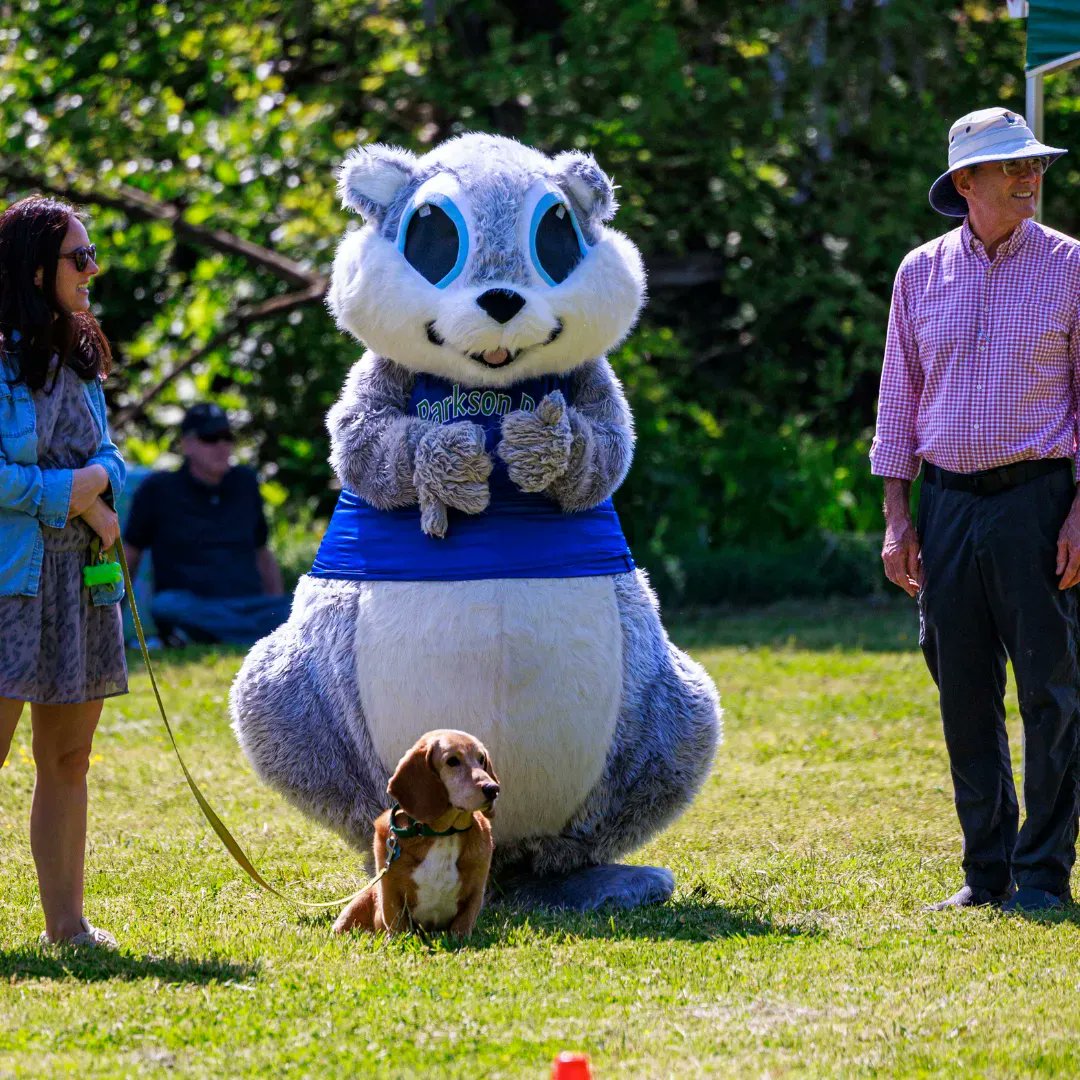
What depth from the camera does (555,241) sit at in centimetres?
508

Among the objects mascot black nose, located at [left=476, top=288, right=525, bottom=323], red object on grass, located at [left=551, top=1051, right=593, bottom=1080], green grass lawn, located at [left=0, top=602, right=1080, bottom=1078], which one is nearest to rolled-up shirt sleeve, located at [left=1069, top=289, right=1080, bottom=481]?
green grass lawn, located at [left=0, top=602, right=1080, bottom=1078]

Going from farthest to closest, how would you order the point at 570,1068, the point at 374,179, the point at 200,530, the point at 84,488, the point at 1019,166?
1. the point at 200,530
2. the point at 374,179
3. the point at 1019,166
4. the point at 84,488
5. the point at 570,1068

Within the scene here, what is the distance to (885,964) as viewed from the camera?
13.5 feet

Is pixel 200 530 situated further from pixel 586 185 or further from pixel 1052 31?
pixel 1052 31

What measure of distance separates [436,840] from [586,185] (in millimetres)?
2044

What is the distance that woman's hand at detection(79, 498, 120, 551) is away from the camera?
4.34m

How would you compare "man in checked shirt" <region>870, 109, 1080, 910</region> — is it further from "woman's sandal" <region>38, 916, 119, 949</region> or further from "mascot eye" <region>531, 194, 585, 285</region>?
"woman's sandal" <region>38, 916, 119, 949</region>

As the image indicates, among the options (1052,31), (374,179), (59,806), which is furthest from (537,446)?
Answer: (1052,31)

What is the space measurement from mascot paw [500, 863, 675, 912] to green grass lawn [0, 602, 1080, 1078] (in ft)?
0.28

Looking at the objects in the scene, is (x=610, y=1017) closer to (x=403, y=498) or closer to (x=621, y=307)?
(x=403, y=498)

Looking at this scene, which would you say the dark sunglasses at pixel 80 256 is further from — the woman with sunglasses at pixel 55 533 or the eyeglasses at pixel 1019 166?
the eyeglasses at pixel 1019 166

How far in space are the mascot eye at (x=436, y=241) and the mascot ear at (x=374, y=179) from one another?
154 mm

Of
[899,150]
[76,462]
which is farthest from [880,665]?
[76,462]

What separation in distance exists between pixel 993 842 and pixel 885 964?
2.77 feet
